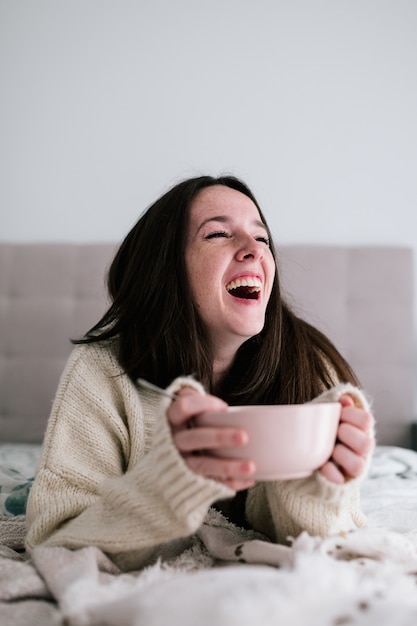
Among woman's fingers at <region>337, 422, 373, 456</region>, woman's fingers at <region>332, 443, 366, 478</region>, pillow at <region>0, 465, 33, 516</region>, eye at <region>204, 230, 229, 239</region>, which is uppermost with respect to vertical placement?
eye at <region>204, 230, 229, 239</region>

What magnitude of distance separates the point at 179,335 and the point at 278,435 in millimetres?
499

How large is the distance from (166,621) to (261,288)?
26.3 inches

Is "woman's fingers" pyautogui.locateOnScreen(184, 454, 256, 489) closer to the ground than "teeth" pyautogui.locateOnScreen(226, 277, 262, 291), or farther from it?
closer to the ground

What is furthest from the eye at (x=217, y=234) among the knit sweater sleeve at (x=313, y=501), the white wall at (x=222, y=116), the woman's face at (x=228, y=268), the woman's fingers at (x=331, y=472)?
the white wall at (x=222, y=116)

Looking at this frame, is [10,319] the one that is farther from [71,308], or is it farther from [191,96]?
[191,96]

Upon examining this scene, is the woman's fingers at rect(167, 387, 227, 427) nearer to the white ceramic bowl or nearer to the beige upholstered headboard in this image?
the white ceramic bowl

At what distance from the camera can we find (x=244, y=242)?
42.3 inches

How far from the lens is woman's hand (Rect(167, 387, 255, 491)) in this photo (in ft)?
1.94

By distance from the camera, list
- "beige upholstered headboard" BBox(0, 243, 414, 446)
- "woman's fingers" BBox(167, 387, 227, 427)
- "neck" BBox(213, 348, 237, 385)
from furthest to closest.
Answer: "beige upholstered headboard" BBox(0, 243, 414, 446) → "neck" BBox(213, 348, 237, 385) → "woman's fingers" BBox(167, 387, 227, 427)

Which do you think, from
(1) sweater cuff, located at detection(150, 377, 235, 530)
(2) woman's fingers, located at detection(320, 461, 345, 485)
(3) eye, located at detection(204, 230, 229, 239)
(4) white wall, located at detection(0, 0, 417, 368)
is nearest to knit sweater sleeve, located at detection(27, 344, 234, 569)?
(1) sweater cuff, located at detection(150, 377, 235, 530)

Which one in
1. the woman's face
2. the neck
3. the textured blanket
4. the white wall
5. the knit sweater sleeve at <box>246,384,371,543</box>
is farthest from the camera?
the white wall

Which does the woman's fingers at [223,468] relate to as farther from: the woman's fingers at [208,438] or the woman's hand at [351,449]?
the woman's hand at [351,449]

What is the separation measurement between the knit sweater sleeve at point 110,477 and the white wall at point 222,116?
128 cm

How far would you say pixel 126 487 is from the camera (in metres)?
0.74
